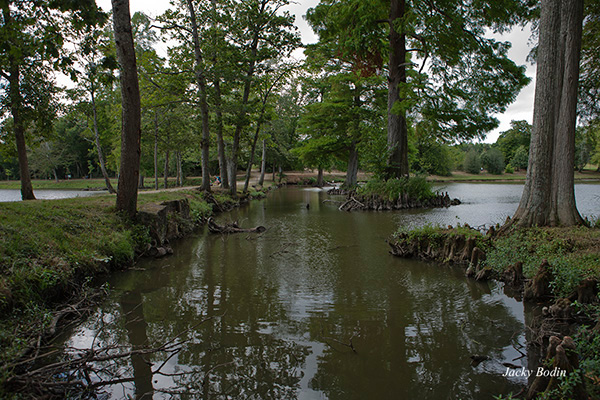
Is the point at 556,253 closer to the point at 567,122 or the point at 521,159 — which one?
the point at 567,122

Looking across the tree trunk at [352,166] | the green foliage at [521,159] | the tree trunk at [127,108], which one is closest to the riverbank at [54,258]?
the tree trunk at [127,108]

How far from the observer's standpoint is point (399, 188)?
18.2 m

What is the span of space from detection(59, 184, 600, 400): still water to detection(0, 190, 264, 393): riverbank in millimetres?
446

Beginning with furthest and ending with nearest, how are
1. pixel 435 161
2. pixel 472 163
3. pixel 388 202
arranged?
pixel 472 163
pixel 435 161
pixel 388 202

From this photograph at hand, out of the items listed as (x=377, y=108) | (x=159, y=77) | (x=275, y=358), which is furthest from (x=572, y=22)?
(x=377, y=108)

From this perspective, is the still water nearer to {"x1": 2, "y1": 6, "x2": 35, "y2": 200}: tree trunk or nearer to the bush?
{"x1": 2, "y1": 6, "x2": 35, "y2": 200}: tree trunk

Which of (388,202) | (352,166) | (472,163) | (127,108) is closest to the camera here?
(127,108)

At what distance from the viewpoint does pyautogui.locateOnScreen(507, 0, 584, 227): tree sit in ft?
24.0

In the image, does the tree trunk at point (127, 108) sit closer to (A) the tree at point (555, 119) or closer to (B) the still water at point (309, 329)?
(B) the still water at point (309, 329)

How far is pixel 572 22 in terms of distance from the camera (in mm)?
7309

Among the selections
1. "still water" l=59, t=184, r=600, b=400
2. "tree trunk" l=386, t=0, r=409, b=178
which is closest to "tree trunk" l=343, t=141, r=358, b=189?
"tree trunk" l=386, t=0, r=409, b=178

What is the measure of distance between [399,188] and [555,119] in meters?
10.7

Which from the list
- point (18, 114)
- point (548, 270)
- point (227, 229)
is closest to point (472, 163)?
point (227, 229)

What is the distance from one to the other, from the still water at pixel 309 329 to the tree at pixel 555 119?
2580 mm
